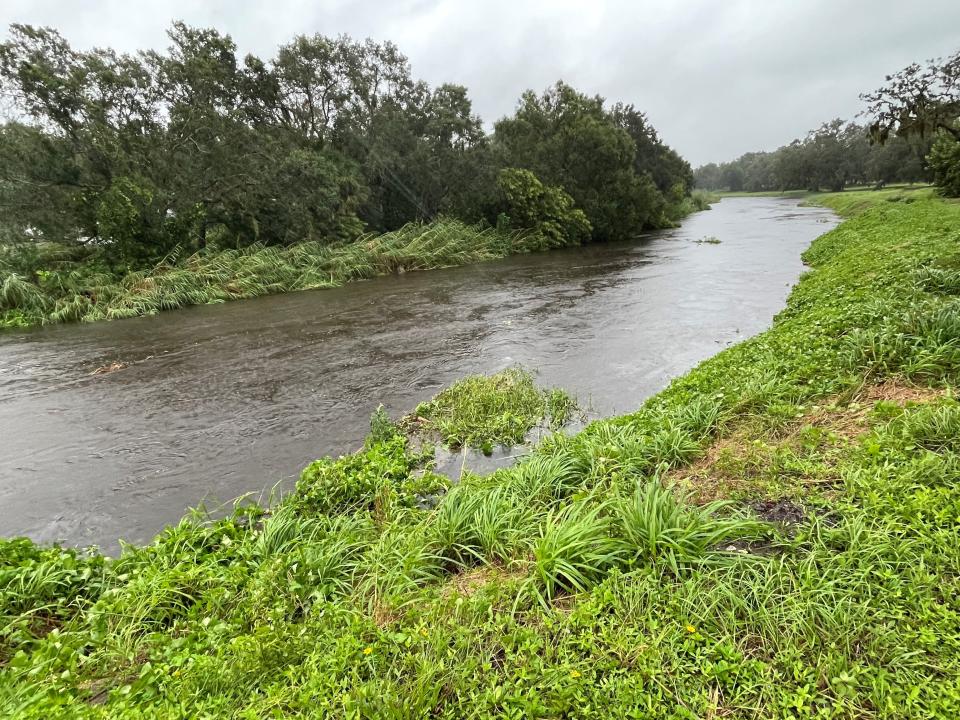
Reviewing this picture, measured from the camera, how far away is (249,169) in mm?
23188

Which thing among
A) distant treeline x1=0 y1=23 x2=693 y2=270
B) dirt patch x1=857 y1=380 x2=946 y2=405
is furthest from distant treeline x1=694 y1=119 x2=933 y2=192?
dirt patch x1=857 y1=380 x2=946 y2=405

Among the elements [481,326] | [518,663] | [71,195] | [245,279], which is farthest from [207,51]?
[518,663]

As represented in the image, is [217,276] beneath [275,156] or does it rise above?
beneath

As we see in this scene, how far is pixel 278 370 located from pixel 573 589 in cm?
815

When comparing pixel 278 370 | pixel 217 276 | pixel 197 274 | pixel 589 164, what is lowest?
pixel 278 370

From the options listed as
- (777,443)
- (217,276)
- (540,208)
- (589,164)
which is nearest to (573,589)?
(777,443)

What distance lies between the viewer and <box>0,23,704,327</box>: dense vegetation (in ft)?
62.5

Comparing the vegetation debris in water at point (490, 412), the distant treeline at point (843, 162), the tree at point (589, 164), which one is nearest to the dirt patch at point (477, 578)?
the vegetation debris in water at point (490, 412)

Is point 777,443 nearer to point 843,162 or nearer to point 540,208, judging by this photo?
point 540,208

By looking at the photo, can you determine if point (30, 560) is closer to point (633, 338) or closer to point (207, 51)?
point (633, 338)

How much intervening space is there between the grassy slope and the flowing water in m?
1.59

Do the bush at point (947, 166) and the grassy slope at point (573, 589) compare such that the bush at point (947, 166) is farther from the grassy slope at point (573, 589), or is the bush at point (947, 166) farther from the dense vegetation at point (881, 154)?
the grassy slope at point (573, 589)

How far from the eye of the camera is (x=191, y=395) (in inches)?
338

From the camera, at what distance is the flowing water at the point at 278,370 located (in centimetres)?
571
